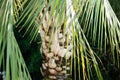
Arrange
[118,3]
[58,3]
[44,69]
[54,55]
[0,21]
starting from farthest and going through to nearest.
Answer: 1. [118,3]
2. [44,69]
3. [54,55]
4. [0,21]
5. [58,3]

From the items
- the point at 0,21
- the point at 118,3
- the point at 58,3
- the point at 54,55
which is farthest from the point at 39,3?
the point at 118,3

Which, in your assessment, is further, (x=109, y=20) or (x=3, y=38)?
(x=109, y=20)

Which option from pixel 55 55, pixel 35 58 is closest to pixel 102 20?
pixel 55 55

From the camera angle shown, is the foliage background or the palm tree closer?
the palm tree

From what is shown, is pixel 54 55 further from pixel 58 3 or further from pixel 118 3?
pixel 118 3

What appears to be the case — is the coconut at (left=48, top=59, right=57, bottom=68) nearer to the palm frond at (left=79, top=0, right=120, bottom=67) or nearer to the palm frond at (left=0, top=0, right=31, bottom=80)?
the palm frond at (left=79, top=0, right=120, bottom=67)

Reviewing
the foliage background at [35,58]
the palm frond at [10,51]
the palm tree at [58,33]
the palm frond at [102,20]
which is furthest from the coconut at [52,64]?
the foliage background at [35,58]

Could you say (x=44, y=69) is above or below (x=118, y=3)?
below

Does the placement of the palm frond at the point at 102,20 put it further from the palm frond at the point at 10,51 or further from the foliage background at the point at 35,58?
the foliage background at the point at 35,58

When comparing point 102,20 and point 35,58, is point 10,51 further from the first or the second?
point 35,58

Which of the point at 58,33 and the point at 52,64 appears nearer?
the point at 58,33

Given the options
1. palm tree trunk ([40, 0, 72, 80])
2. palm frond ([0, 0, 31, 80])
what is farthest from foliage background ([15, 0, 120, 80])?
palm frond ([0, 0, 31, 80])

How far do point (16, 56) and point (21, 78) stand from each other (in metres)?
0.05

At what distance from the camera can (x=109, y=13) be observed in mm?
875
